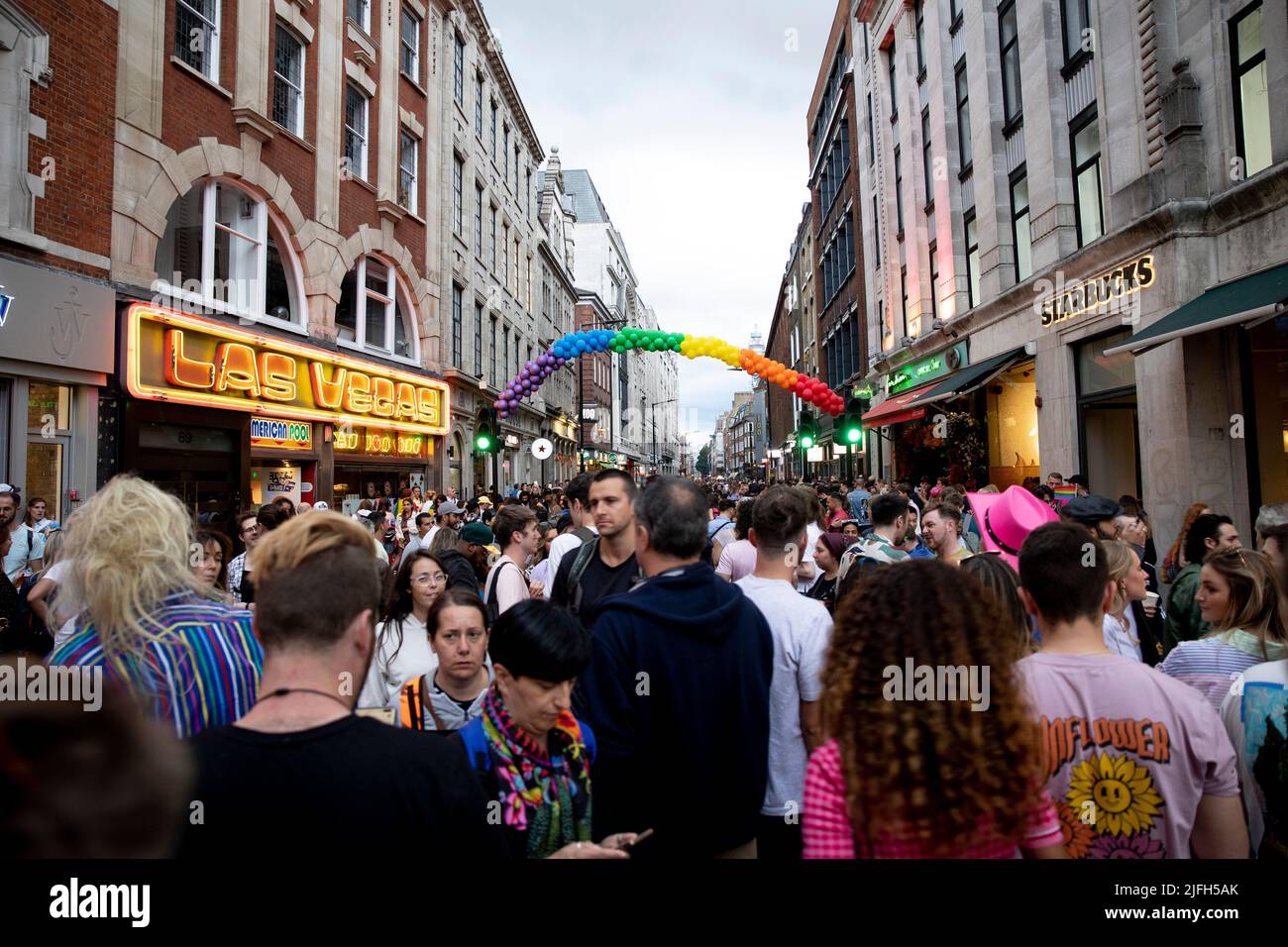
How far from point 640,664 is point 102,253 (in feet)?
36.9

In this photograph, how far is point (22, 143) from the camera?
850 centimetres

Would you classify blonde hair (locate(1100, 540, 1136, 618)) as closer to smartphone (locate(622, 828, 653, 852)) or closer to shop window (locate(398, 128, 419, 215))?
smartphone (locate(622, 828, 653, 852))

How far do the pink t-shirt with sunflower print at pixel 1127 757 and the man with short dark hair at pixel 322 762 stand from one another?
1616 mm

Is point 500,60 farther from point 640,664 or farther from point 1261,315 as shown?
point 640,664

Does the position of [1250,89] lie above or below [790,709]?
above

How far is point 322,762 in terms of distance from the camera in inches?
55.5

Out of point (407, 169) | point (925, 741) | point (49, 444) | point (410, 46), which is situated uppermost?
point (410, 46)

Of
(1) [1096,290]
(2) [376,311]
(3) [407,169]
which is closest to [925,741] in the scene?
(1) [1096,290]

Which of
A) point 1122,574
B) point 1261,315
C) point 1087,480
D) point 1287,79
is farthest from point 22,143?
point 1087,480

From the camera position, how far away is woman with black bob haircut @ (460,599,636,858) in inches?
83.7

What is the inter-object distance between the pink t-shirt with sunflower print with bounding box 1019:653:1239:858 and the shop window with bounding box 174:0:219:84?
48.3ft

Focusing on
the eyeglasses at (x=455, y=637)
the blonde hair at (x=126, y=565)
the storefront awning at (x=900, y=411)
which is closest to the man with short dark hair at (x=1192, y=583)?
the eyeglasses at (x=455, y=637)

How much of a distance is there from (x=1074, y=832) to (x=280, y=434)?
14899 millimetres

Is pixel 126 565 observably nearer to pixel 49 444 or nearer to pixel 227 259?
pixel 49 444
